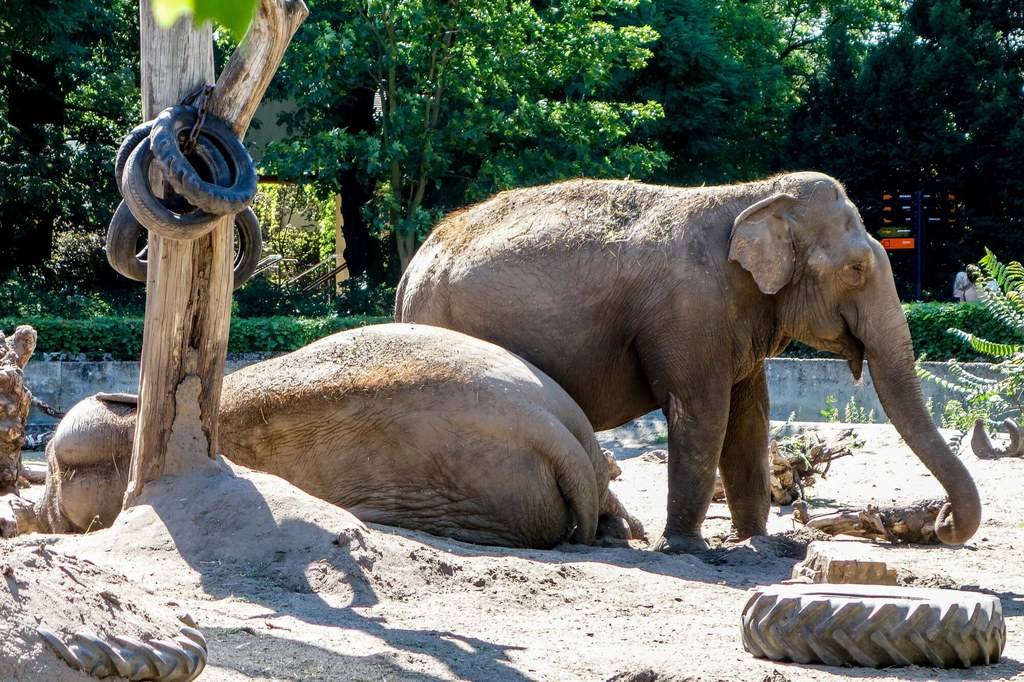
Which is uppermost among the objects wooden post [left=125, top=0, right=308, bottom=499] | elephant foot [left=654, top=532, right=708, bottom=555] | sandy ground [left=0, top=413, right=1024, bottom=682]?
wooden post [left=125, top=0, right=308, bottom=499]

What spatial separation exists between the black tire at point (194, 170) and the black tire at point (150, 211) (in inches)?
3.8

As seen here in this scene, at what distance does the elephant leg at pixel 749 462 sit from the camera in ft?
30.0

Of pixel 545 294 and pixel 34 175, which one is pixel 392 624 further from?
pixel 34 175

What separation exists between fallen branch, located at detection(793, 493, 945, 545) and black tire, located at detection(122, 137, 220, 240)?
450 centimetres

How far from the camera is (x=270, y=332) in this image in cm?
1920

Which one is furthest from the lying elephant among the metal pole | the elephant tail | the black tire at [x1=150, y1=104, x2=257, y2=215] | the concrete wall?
the metal pole

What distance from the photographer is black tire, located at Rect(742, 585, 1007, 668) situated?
484 cm

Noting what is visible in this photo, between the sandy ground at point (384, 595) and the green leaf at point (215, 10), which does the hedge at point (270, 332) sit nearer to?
the sandy ground at point (384, 595)

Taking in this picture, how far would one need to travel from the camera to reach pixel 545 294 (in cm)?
868

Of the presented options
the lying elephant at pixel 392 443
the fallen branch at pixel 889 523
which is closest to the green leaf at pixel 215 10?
the lying elephant at pixel 392 443

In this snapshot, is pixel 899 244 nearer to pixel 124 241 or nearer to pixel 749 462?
pixel 749 462

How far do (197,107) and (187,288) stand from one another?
2.91ft

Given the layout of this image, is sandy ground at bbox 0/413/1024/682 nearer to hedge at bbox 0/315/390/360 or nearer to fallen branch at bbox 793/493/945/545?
fallen branch at bbox 793/493/945/545

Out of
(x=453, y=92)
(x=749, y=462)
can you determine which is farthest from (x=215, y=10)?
(x=453, y=92)
